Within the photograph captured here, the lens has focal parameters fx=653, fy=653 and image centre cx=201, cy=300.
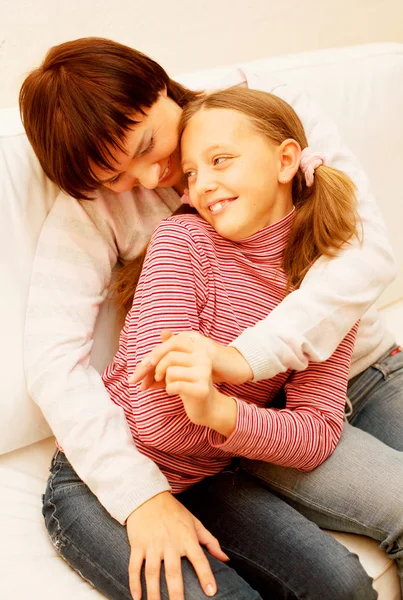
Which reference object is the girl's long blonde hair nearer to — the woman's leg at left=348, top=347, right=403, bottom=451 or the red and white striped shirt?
the red and white striped shirt

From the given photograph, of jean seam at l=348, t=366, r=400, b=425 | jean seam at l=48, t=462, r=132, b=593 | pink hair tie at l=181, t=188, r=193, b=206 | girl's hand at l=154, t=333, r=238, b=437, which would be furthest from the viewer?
jean seam at l=348, t=366, r=400, b=425

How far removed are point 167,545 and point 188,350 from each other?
0.28 meters

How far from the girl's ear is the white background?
0.60 meters

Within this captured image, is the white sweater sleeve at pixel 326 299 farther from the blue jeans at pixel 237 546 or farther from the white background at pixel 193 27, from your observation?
the white background at pixel 193 27

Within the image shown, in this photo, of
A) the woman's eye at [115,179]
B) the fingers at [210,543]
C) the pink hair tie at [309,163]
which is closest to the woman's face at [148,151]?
the woman's eye at [115,179]

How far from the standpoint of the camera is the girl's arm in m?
0.95

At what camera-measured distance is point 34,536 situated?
A: 106 cm

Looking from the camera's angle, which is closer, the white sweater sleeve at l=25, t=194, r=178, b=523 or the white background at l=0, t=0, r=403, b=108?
the white sweater sleeve at l=25, t=194, r=178, b=523

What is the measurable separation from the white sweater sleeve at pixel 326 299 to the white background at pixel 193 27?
53 centimetres

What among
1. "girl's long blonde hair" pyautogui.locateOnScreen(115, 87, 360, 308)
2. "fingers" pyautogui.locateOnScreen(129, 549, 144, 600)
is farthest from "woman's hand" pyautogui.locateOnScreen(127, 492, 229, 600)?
"girl's long blonde hair" pyautogui.locateOnScreen(115, 87, 360, 308)

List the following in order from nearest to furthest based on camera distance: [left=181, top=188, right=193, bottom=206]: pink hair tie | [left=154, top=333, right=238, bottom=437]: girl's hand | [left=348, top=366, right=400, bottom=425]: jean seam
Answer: [left=154, top=333, right=238, bottom=437]: girl's hand
[left=181, top=188, right=193, bottom=206]: pink hair tie
[left=348, top=366, right=400, bottom=425]: jean seam

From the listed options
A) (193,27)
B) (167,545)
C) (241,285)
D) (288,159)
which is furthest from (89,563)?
(193,27)

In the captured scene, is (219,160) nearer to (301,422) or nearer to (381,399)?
(301,422)

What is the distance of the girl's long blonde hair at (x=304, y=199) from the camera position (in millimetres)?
1093
